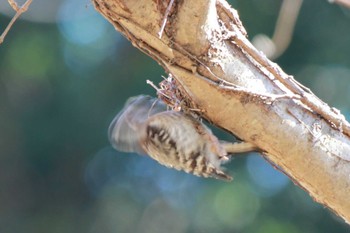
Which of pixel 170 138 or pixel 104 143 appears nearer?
pixel 170 138

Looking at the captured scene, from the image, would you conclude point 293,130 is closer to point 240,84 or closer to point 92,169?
point 240,84

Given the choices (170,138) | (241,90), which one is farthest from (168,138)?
(241,90)

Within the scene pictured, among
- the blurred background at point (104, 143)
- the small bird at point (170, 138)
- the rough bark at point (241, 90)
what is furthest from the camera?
the blurred background at point (104, 143)

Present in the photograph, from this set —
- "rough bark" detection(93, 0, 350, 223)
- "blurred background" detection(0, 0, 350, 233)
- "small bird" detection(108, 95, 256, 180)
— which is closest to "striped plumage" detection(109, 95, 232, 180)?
"small bird" detection(108, 95, 256, 180)

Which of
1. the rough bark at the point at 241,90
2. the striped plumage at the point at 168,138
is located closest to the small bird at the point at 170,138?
the striped plumage at the point at 168,138

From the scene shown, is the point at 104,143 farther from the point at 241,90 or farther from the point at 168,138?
the point at 241,90

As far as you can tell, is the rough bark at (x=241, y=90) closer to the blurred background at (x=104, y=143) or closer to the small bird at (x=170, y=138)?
the small bird at (x=170, y=138)

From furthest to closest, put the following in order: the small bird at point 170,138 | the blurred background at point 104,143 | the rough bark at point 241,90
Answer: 1. the blurred background at point 104,143
2. the small bird at point 170,138
3. the rough bark at point 241,90
